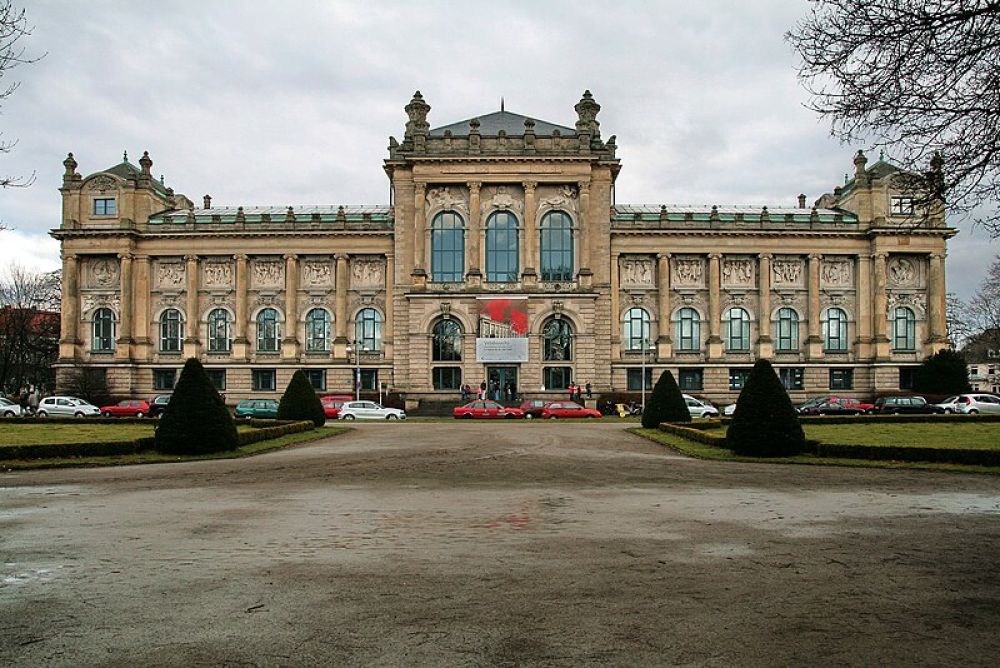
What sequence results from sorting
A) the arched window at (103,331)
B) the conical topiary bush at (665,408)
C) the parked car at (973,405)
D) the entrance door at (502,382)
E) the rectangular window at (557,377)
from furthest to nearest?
the arched window at (103,331) → the rectangular window at (557,377) → the entrance door at (502,382) → the parked car at (973,405) → the conical topiary bush at (665,408)

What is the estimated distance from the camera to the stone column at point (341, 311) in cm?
7369

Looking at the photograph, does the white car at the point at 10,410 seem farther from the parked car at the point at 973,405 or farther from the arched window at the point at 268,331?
the parked car at the point at 973,405

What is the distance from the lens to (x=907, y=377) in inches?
2881

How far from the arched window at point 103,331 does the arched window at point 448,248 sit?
2960cm

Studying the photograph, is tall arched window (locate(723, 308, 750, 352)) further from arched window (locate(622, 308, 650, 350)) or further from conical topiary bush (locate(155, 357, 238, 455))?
conical topiary bush (locate(155, 357, 238, 455))

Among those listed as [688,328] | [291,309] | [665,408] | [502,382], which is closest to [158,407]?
[291,309]

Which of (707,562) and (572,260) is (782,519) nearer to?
(707,562)

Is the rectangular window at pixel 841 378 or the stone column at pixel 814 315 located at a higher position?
the stone column at pixel 814 315

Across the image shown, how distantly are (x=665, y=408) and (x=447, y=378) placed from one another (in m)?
29.8

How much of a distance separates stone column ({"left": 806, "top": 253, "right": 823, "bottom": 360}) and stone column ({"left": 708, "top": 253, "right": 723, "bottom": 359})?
7.88m

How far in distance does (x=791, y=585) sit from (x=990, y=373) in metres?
155

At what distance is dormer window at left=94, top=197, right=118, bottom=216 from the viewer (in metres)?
75.4

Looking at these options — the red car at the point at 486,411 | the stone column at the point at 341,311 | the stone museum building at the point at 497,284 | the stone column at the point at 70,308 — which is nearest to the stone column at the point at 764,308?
the stone museum building at the point at 497,284

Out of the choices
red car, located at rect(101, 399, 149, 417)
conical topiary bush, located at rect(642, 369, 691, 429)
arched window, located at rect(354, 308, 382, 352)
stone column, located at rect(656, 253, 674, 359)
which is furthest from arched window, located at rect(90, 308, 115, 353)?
conical topiary bush, located at rect(642, 369, 691, 429)
